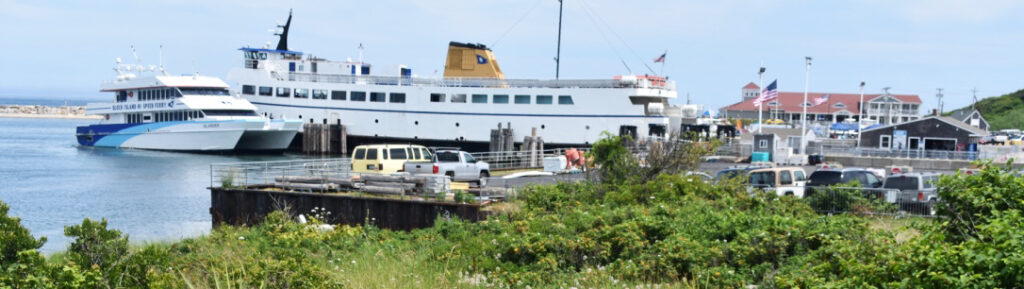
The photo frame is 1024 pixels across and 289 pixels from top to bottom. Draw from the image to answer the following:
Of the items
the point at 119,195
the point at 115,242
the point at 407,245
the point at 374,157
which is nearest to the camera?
the point at 115,242

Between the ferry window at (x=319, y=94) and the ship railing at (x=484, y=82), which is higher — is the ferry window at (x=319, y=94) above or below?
below

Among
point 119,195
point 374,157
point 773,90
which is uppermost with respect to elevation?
point 773,90

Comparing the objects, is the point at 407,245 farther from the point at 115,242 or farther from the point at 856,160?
the point at 856,160

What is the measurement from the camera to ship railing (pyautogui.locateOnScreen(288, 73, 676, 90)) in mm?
46688

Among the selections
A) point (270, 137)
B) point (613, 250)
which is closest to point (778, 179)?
point (613, 250)

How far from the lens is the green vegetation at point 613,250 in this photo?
584 cm

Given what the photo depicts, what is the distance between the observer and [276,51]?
57781 mm

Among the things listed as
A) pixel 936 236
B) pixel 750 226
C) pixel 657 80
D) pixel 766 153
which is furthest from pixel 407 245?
pixel 657 80

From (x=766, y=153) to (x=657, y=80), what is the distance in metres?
12.1

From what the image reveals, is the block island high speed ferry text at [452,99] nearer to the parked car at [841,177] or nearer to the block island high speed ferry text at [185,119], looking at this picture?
the block island high speed ferry text at [185,119]

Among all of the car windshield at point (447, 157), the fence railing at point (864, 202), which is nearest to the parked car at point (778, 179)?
the fence railing at point (864, 202)

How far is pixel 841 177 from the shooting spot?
1925cm

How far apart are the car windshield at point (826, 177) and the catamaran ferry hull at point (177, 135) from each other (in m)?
39.2

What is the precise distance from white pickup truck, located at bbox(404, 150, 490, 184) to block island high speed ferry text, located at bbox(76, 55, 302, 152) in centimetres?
3036
